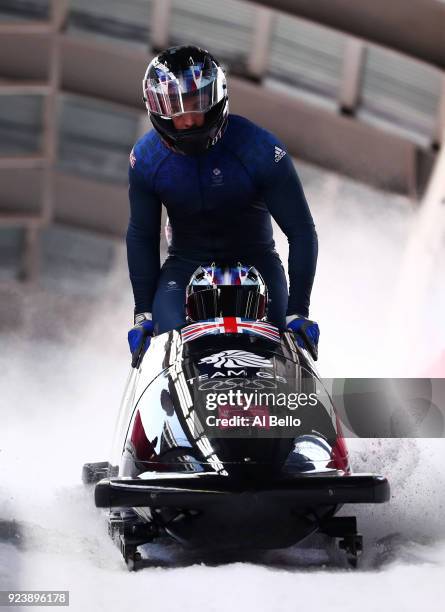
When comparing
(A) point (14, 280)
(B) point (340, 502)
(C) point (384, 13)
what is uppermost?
(C) point (384, 13)

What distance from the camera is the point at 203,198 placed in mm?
5699

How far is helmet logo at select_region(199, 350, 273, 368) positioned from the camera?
4858mm

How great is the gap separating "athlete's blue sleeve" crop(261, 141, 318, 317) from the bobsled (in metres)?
0.51

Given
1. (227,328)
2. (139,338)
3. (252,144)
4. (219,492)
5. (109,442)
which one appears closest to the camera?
(219,492)

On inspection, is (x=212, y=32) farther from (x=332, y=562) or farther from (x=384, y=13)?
(x=332, y=562)

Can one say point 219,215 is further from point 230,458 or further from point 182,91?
point 230,458

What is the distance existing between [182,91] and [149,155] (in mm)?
470

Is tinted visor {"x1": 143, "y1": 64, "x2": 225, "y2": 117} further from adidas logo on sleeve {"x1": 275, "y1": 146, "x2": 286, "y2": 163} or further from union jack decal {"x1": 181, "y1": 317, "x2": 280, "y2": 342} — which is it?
union jack decal {"x1": 181, "y1": 317, "x2": 280, "y2": 342}

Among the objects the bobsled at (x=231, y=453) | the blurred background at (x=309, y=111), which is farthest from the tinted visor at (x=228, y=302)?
the blurred background at (x=309, y=111)

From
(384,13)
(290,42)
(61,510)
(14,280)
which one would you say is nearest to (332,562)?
(61,510)

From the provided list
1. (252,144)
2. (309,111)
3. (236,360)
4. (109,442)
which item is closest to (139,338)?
(236,360)

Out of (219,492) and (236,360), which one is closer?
(219,492)

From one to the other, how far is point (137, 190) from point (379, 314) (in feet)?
23.2

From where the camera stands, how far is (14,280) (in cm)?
1886
